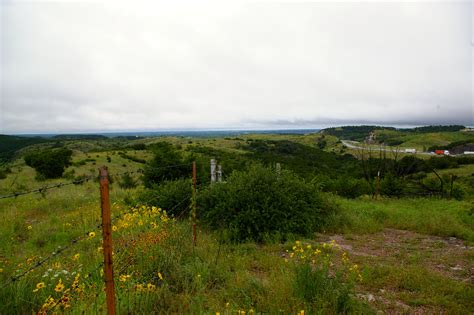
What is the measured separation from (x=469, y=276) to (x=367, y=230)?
10.3 ft

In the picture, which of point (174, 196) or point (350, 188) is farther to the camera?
point (350, 188)

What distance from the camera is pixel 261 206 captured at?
7.45 meters

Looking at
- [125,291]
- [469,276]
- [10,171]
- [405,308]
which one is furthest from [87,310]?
[10,171]

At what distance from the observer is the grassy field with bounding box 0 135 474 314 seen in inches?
141

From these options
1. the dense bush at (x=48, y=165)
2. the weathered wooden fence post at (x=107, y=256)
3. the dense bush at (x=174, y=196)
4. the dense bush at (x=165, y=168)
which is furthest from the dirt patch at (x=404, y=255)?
the dense bush at (x=48, y=165)

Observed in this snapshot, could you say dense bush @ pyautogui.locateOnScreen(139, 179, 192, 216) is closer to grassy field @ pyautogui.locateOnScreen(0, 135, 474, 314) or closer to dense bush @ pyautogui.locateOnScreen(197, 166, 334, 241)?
dense bush @ pyautogui.locateOnScreen(197, 166, 334, 241)

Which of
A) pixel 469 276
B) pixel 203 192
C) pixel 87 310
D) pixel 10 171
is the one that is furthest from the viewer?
pixel 10 171

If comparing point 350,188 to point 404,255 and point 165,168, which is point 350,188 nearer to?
point 404,255

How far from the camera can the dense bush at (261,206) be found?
7.18m

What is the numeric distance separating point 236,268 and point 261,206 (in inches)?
96.9

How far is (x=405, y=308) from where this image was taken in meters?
3.97

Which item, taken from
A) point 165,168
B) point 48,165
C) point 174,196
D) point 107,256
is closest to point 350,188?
point 165,168

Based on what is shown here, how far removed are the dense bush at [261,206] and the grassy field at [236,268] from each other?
0.40 metres

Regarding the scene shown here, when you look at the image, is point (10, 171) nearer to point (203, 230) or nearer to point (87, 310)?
point (203, 230)
